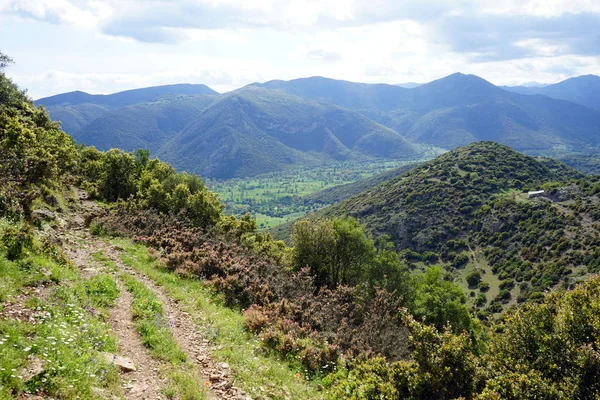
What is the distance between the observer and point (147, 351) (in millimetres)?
9695

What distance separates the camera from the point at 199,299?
14.7m

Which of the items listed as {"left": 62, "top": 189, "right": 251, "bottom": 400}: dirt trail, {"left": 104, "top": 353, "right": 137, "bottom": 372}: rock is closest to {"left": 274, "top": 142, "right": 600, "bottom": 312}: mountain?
{"left": 62, "top": 189, "right": 251, "bottom": 400}: dirt trail

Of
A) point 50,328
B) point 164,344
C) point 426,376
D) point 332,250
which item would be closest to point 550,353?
point 426,376

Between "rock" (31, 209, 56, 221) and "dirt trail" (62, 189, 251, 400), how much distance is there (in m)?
1.95

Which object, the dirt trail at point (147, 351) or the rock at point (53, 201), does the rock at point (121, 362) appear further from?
the rock at point (53, 201)

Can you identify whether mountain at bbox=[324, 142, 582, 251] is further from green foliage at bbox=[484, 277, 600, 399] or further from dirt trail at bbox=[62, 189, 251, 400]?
dirt trail at bbox=[62, 189, 251, 400]

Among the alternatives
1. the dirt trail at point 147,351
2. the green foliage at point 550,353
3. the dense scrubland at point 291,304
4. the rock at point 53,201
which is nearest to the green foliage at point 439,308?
the dense scrubland at point 291,304

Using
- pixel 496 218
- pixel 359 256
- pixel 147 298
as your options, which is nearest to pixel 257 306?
pixel 147 298

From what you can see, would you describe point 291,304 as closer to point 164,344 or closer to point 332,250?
point 164,344

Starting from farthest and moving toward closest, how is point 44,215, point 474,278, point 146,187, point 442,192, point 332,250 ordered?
1. point 442,192
2. point 474,278
3. point 146,187
4. point 332,250
5. point 44,215

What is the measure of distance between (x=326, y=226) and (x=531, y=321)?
18.8 meters

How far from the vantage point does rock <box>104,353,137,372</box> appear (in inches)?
327

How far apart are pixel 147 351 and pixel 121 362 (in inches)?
49.5

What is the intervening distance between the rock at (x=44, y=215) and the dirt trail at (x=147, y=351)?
1.95 metres
